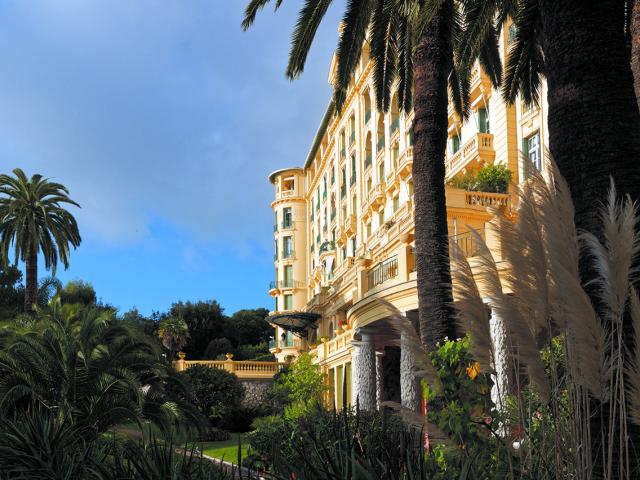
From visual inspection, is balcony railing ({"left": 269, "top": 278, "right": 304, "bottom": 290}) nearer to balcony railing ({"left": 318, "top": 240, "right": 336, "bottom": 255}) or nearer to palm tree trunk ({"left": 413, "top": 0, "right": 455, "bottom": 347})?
balcony railing ({"left": 318, "top": 240, "right": 336, "bottom": 255})

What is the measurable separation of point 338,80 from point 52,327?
39.8 feet

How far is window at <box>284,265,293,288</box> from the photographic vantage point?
65.8m

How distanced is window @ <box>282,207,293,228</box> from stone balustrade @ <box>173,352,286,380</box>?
19.1 meters

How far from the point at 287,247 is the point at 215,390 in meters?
23.5

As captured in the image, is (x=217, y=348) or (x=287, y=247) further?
(x=287, y=247)

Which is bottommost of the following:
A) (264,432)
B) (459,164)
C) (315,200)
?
(264,432)

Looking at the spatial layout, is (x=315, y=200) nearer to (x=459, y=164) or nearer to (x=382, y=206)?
(x=382, y=206)

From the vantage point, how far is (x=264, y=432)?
16562 mm

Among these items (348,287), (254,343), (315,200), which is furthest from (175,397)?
(254,343)

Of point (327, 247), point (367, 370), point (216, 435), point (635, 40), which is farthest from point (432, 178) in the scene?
point (327, 247)

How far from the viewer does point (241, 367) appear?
165 ft

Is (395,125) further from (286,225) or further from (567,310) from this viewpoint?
(567,310)

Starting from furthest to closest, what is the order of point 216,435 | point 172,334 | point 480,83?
point 172,334, point 216,435, point 480,83

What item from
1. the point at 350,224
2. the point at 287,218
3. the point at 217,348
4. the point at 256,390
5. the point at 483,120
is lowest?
the point at 256,390
